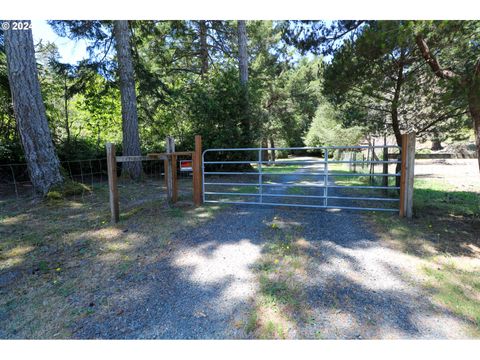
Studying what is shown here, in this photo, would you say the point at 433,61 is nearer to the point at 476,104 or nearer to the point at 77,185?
the point at 476,104

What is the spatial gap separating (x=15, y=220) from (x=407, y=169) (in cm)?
647

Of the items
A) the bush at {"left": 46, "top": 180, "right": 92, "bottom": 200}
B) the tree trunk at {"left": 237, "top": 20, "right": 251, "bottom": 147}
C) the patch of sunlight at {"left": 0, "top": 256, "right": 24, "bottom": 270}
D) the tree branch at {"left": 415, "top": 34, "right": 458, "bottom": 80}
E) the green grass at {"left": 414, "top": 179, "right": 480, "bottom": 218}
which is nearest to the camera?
the patch of sunlight at {"left": 0, "top": 256, "right": 24, "bottom": 270}

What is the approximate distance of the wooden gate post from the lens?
3.93 metres

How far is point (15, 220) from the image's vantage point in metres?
4.25

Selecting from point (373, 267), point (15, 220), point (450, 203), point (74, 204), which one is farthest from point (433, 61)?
point (15, 220)

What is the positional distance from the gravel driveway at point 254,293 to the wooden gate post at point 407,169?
1163 millimetres

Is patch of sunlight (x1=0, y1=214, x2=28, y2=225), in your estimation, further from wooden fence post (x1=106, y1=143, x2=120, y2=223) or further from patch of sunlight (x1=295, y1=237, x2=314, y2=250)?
patch of sunlight (x1=295, y1=237, x2=314, y2=250)

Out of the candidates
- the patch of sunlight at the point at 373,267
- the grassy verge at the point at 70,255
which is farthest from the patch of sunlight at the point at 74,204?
the patch of sunlight at the point at 373,267

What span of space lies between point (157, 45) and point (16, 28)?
861 cm

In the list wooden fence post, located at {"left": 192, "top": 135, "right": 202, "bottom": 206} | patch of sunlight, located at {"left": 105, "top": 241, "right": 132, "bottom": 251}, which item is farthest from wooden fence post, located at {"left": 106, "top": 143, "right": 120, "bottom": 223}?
wooden fence post, located at {"left": 192, "top": 135, "right": 202, "bottom": 206}

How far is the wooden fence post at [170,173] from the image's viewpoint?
16.7 feet

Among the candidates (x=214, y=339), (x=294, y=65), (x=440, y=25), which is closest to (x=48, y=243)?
(x=214, y=339)

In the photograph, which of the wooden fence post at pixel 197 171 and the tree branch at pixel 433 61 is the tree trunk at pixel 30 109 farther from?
the tree branch at pixel 433 61

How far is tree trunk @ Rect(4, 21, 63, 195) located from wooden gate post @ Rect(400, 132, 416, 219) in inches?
270
